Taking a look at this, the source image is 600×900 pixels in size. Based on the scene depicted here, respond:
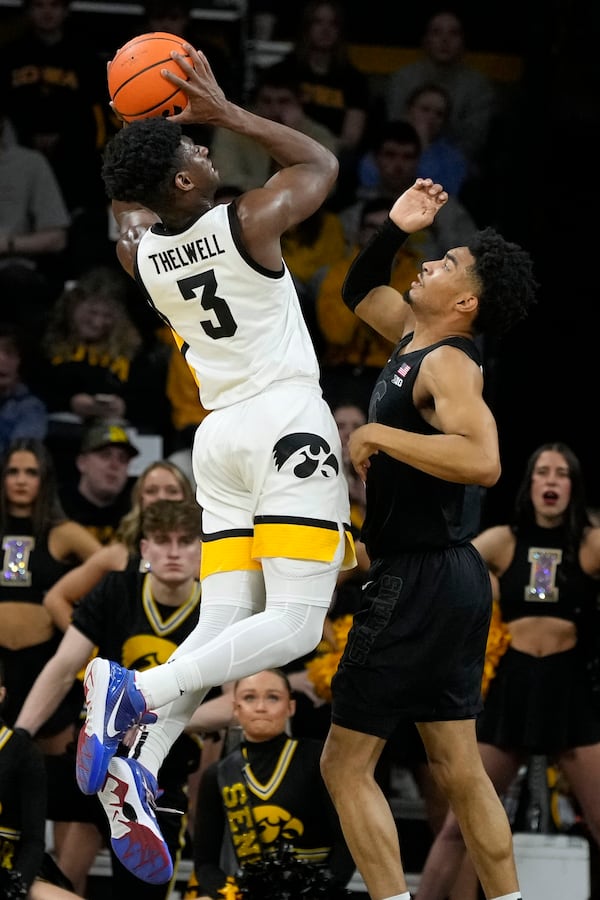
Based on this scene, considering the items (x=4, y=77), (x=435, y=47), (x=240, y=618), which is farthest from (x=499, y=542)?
(x=4, y=77)

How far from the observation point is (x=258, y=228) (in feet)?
14.4

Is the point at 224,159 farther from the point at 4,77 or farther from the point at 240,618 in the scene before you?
the point at 240,618

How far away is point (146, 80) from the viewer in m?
4.48

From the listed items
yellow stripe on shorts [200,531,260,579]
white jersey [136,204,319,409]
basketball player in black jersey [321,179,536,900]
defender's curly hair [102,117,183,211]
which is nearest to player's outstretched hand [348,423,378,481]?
basketball player in black jersey [321,179,536,900]

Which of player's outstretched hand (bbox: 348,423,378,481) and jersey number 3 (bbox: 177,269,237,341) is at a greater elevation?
jersey number 3 (bbox: 177,269,237,341)

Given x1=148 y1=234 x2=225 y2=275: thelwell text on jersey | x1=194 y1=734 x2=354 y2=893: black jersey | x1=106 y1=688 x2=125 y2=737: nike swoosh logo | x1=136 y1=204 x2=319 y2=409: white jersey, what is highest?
x1=148 y1=234 x2=225 y2=275: thelwell text on jersey

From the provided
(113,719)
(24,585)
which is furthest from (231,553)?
(24,585)

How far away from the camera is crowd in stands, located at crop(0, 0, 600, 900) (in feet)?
22.3

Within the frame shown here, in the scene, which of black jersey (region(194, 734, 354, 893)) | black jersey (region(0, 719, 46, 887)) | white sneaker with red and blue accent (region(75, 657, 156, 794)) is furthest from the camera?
black jersey (region(194, 734, 354, 893))

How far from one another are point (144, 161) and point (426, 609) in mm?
1498

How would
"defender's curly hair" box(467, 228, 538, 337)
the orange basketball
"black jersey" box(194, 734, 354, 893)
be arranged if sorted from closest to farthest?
the orange basketball < "defender's curly hair" box(467, 228, 538, 337) < "black jersey" box(194, 734, 354, 893)

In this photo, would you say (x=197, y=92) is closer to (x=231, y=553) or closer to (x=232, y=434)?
(x=232, y=434)

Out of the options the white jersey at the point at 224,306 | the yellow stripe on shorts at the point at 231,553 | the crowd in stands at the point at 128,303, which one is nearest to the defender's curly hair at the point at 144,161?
the white jersey at the point at 224,306

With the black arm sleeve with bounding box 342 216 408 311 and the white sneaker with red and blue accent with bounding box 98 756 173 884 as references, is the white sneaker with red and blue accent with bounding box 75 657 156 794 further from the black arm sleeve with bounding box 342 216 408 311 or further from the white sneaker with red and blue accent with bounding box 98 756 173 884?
the black arm sleeve with bounding box 342 216 408 311
